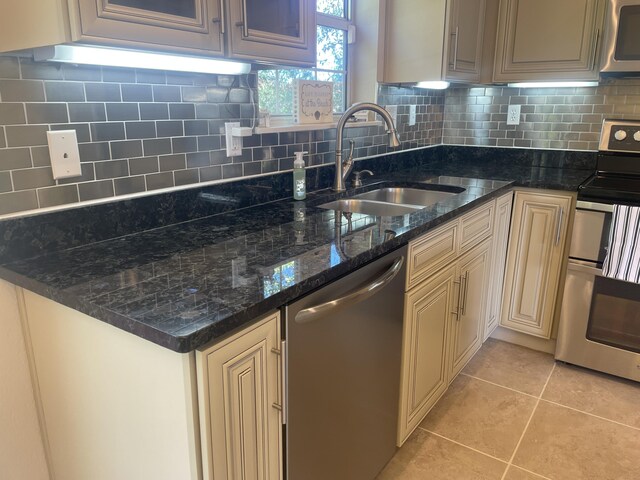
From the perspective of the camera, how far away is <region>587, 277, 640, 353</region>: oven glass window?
2254 mm

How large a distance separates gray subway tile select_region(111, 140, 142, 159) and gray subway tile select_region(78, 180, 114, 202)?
8 cm

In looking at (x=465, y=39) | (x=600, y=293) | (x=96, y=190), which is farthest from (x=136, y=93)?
(x=600, y=293)

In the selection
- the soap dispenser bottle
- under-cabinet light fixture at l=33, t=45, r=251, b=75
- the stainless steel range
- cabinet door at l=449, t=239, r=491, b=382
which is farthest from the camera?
the stainless steel range

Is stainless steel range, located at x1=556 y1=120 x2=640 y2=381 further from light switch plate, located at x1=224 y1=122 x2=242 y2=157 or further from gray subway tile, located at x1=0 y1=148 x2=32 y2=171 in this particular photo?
gray subway tile, located at x1=0 y1=148 x2=32 y2=171

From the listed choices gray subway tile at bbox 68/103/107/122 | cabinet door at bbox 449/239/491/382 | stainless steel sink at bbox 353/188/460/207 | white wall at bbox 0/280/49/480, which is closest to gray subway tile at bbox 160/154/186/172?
gray subway tile at bbox 68/103/107/122

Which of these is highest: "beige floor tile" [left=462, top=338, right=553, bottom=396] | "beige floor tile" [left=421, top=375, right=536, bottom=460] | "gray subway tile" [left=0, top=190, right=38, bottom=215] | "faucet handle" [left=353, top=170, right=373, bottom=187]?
"gray subway tile" [left=0, top=190, right=38, bottom=215]

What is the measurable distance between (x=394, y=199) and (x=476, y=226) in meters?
0.46

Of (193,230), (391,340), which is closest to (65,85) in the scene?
(193,230)

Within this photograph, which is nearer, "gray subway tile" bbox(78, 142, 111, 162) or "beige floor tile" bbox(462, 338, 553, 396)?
"gray subway tile" bbox(78, 142, 111, 162)

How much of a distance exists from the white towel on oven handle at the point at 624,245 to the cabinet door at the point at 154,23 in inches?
71.6

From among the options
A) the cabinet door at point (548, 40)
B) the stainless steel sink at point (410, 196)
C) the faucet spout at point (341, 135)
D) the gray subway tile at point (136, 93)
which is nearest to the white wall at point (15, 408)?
the gray subway tile at point (136, 93)

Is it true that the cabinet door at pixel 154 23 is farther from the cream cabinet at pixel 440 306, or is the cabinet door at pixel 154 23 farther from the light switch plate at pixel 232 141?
the cream cabinet at pixel 440 306

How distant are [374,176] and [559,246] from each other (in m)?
0.98

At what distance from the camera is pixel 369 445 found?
1588 millimetres
